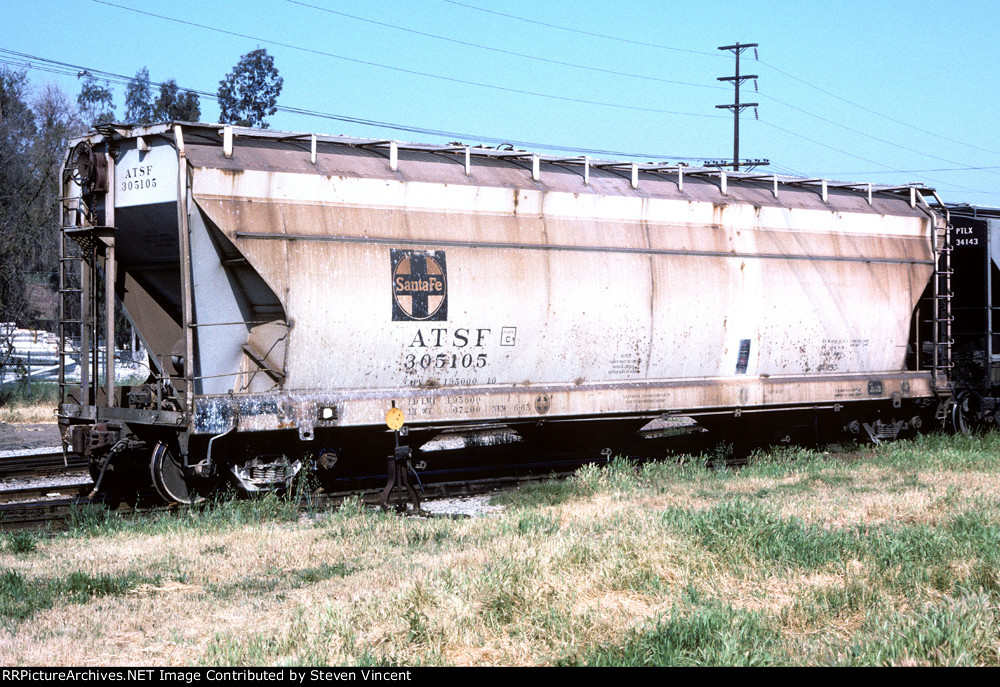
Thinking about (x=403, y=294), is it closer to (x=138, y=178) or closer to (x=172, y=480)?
(x=138, y=178)

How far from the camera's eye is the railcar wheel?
11156 mm

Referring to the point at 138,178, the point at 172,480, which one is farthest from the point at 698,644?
the point at 138,178

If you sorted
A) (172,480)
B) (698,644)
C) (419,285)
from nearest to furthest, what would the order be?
1. (698,644)
2. (172,480)
3. (419,285)

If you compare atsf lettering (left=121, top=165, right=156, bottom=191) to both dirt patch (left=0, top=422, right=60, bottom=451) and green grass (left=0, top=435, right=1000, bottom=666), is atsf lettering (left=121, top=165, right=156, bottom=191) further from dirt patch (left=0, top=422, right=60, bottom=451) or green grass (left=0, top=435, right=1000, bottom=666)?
dirt patch (left=0, top=422, right=60, bottom=451)

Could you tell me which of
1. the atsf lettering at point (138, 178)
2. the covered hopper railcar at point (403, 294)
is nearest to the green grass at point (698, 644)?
the covered hopper railcar at point (403, 294)

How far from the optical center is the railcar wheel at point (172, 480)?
36.6 feet

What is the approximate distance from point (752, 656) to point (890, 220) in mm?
12654

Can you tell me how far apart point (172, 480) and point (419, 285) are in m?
3.50

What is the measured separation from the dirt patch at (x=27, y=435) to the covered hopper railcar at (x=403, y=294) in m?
6.02

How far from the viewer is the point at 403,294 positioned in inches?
456

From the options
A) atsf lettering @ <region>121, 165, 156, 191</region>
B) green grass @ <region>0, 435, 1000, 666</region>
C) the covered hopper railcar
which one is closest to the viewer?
green grass @ <region>0, 435, 1000, 666</region>

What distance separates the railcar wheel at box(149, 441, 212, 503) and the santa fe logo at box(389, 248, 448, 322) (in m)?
2.85

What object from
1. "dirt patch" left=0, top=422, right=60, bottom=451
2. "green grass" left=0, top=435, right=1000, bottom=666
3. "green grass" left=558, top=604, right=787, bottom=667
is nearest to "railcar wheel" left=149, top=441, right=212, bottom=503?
"green grass" left=0, top=435, right=1000, bottom=666

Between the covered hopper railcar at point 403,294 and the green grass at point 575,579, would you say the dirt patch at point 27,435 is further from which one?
the green grass at point 575,579
